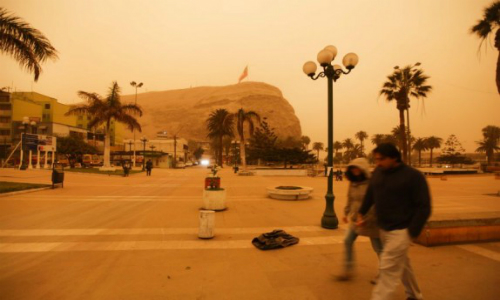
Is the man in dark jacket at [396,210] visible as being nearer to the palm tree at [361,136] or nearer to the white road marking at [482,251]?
the white road marking at [482,251]

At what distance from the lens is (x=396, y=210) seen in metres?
2.79

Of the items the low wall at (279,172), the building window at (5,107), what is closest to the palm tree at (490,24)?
the low wall at (279,172)

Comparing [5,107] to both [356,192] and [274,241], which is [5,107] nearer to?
[274,241]

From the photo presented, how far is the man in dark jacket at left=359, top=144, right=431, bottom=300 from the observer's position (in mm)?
2652

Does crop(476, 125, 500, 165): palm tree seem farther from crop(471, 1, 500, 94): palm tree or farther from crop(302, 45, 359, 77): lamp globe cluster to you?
crop(302, 45, 359, 77): lamp globe cluster

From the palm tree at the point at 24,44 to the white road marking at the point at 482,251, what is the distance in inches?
611

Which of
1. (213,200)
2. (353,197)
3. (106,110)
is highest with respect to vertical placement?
(106,110)

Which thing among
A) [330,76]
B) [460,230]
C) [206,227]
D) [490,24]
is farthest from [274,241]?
[490,24]

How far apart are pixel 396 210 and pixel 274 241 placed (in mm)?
3048

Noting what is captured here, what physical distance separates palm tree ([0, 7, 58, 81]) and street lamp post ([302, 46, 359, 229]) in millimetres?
11267

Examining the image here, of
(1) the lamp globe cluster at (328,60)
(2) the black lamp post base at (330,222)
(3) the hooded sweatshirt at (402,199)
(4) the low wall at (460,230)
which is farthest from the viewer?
(1) the lamp globe cluster at (328,60)

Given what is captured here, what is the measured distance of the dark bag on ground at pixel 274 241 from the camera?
207 inches

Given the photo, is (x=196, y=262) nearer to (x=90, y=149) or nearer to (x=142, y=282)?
(x=142, y=282)

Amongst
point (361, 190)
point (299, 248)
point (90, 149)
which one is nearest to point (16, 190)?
point (299, 248)
